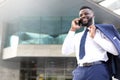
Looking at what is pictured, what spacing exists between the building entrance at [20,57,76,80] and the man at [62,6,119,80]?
12.6m

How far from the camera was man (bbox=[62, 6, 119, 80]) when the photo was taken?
7.51ft

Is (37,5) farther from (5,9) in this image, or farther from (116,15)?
(116,15)

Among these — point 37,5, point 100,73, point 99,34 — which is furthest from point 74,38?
point 37,5

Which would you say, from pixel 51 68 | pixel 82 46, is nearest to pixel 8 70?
pixel 51 68

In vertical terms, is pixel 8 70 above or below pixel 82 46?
below

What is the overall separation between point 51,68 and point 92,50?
13.6 meters

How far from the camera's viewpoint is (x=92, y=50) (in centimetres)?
237

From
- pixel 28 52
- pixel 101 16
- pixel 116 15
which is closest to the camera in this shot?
pixel 28 52

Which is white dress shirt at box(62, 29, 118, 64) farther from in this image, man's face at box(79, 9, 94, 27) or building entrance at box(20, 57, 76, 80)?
building entrance at box(20, 57, 76, 80)

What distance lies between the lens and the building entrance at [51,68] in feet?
50.8

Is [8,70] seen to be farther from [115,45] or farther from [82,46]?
[115,45]

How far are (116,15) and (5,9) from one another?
6559mm

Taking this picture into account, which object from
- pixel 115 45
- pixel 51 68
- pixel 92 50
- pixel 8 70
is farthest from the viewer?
pixel 8 70

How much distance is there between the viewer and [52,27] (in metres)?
14.1
